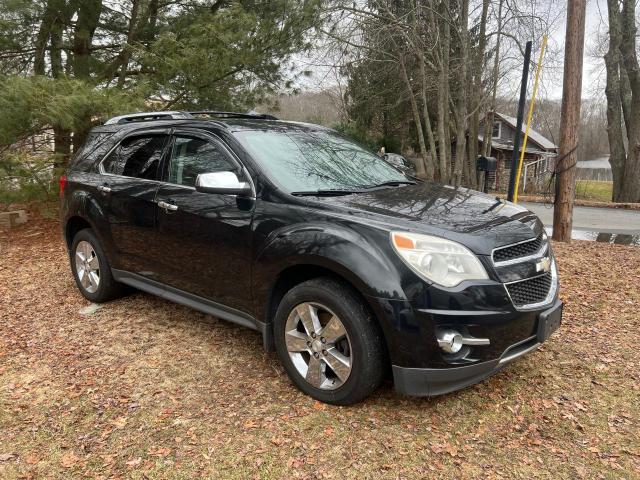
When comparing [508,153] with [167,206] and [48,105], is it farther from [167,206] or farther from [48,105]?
[167,206]

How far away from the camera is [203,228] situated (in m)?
3.62

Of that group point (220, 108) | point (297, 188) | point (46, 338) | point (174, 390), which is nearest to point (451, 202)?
point (297, 188)

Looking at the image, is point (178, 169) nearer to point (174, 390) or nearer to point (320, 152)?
point (320, 152)

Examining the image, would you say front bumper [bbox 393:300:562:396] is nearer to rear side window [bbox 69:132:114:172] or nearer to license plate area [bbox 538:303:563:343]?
license plate area [bbox 538:303:563:343]

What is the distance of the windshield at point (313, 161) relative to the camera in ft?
11.4

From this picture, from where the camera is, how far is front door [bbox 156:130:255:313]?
3432mm

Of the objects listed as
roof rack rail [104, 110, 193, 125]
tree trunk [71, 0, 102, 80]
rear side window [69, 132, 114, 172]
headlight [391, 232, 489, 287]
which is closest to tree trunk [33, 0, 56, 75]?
tree trunk [71, 0, 102, 80]

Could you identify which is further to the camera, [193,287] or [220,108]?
[220,108]

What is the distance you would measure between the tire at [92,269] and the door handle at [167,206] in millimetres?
1162

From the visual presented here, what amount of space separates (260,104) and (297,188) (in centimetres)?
735

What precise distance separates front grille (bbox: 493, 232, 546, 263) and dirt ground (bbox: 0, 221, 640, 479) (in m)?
0.95

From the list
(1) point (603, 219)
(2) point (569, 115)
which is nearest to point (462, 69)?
(1) point (603, 219)

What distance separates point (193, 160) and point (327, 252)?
1.60 meters

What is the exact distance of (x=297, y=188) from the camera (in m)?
3.36
